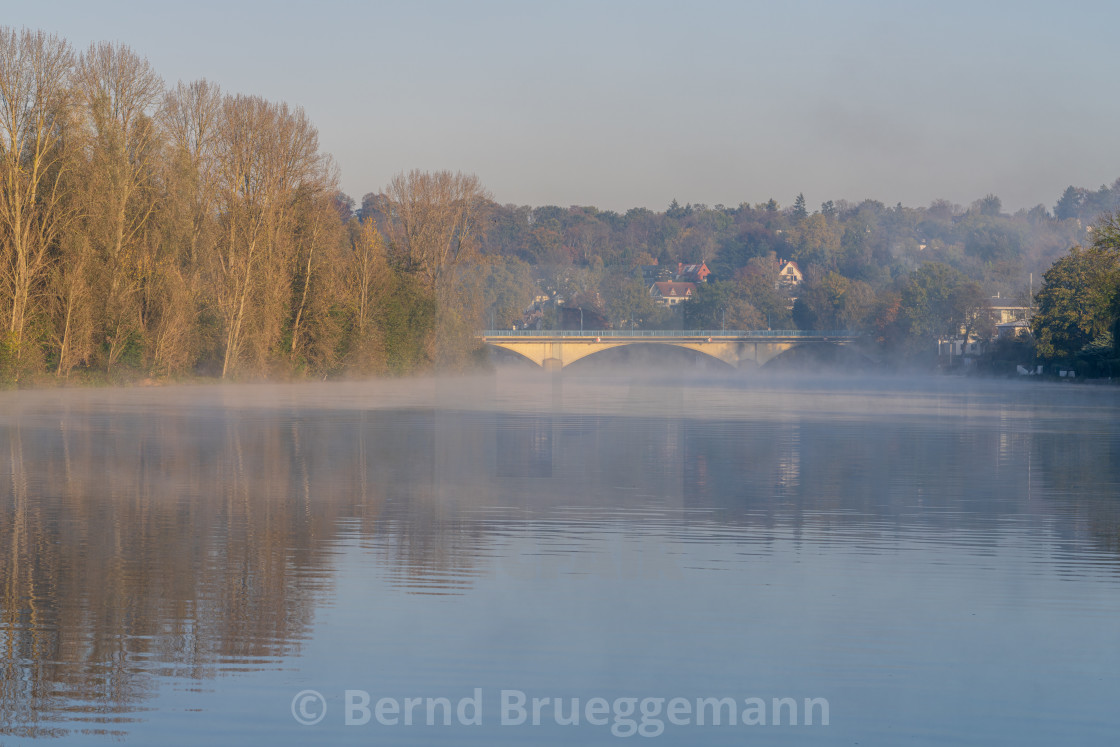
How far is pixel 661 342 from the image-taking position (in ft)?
439

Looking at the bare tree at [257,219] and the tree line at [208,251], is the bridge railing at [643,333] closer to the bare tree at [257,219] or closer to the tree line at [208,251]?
the tree line at [208,251]

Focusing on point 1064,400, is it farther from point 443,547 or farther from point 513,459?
point 443,547

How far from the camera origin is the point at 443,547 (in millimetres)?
14039

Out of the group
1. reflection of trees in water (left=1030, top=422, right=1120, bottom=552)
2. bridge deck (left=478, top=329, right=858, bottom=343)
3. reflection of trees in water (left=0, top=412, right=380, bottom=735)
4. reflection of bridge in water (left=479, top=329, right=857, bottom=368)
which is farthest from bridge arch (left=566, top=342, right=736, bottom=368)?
reflection of trees in water (left=0, top=412, right=380, bottom=735)

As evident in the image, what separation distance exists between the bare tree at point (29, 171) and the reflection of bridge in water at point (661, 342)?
72.3 meters

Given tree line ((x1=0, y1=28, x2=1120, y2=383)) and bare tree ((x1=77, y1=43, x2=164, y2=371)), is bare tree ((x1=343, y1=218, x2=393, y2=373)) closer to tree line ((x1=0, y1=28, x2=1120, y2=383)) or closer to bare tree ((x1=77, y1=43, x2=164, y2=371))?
tree line ((x1=0, y1=28, x2=1120, y2=383))

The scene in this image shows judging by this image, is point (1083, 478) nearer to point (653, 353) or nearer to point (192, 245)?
point (192, 245)

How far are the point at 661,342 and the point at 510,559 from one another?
12121 cm

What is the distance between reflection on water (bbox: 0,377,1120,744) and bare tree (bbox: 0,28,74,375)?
77.5 ft

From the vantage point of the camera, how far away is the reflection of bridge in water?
127 m

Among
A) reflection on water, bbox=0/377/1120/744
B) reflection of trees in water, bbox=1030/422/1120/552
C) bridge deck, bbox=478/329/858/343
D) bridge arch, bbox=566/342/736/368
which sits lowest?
reflection of trees in water, bbox=1030/422/1120/552

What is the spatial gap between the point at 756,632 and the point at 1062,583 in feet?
13.6

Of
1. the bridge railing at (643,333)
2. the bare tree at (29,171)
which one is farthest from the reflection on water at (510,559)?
the bridge railing at (643,333)

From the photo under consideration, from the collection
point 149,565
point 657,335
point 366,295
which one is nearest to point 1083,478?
point 149,565
